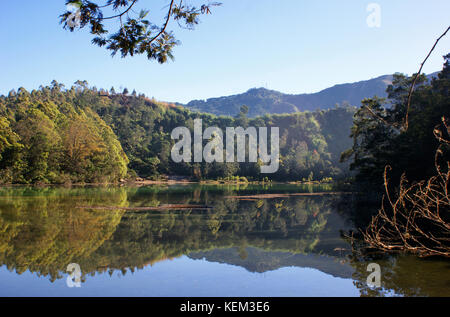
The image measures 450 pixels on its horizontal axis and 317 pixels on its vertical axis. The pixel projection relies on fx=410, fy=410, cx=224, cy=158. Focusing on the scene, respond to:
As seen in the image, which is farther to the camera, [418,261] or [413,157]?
[413,157]

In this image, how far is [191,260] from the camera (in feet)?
29.3

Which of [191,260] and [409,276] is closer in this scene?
[409,276]

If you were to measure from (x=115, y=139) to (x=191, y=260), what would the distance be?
4160 cm

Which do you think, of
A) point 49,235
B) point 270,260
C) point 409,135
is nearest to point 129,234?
point 49,235

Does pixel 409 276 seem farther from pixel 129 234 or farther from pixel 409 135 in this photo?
pixel 409 135

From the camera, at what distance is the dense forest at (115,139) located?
32.9 metres

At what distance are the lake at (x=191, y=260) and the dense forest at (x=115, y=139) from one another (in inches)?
777

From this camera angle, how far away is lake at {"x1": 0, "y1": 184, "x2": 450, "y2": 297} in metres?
6.59

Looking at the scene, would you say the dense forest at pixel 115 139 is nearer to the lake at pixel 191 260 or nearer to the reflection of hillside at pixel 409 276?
the lake at pixel 191 260

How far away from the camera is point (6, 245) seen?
373 inches

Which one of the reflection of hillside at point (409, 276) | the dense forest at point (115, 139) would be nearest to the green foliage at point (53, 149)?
the dense forest at point (115, 139)
